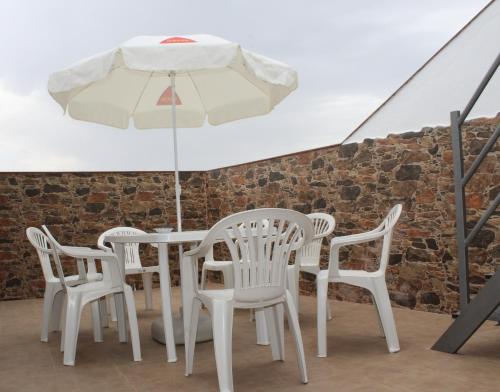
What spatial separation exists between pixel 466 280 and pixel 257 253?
1.39 metres

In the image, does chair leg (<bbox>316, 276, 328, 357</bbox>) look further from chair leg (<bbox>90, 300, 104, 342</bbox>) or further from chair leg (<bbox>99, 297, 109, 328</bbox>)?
chair leg (<bbox>99, 297, 109, 328</bbox>)

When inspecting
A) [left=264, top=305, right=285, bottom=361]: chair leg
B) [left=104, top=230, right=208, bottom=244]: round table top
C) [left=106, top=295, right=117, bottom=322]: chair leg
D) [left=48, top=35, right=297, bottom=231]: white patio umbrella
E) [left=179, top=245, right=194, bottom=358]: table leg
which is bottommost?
[left=106, top=295, right=117, bottom=322]: chair leg

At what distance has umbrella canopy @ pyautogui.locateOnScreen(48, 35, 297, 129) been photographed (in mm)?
3475

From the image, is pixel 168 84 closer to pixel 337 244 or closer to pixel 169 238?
pixel 169 238

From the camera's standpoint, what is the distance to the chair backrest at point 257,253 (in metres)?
2.75

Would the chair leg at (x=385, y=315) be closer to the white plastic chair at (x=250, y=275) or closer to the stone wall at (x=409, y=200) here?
the white plastic chair at (x=250, y=275)

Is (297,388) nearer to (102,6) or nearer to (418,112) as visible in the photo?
(418,112)

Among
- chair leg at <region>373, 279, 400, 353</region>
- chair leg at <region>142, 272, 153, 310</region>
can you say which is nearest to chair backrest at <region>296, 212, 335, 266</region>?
chair leg at <region>373, 279, 400, 353</region>

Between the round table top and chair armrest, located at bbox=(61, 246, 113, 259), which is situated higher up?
the round table top

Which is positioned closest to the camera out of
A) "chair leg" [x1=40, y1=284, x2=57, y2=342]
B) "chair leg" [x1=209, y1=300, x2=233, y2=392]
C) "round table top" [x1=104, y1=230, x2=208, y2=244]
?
"chair leg" [x1=209, y1=300, x2=233, y2=392]

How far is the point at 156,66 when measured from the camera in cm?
341

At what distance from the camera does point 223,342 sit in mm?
2660

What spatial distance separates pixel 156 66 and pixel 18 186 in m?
3.93

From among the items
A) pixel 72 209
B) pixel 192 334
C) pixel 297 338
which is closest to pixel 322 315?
pixel 297 338
